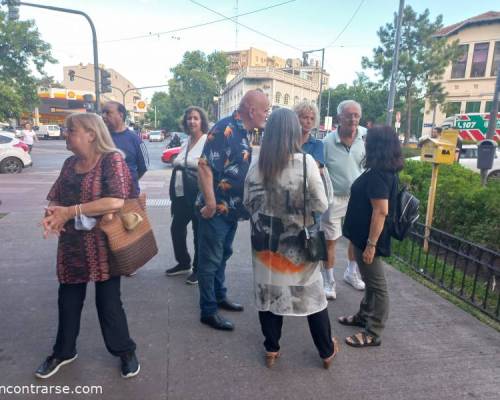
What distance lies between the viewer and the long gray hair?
2275 millimetres

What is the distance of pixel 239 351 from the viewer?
2807mm

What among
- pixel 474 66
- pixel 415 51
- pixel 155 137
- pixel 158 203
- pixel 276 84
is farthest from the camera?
pixel 276 84

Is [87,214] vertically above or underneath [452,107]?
underneath

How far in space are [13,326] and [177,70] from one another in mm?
76389

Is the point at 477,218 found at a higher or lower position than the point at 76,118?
lower

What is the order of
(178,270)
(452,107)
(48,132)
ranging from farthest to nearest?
(48,132), (452,107), (178,270)

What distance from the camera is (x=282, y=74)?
5359cm

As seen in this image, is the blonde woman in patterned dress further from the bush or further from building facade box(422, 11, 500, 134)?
building facade box(422, 11, 500, 134)

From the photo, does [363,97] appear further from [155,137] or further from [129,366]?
[129,366]

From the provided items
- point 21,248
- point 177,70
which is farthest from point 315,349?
point 177,70

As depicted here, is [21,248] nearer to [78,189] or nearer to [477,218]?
[78,189]

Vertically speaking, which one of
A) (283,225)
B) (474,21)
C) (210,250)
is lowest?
(210,250)

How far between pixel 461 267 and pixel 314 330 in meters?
3.15

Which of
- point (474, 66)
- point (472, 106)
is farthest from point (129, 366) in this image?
point (474, 66)
